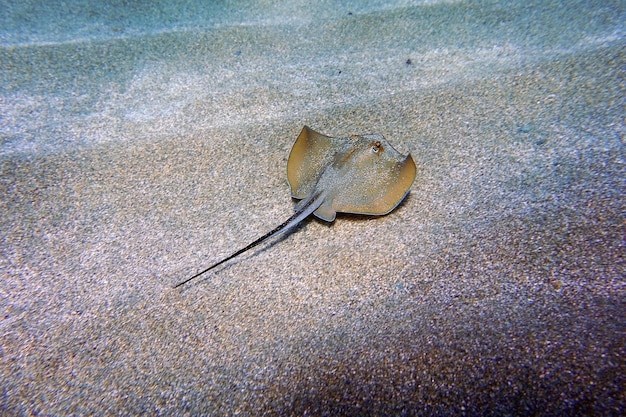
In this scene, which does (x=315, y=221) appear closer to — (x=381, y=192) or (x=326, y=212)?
(x=326, y=212)

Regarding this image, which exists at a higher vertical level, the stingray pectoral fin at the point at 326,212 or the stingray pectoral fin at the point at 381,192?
the stingray pectoral fin at the point at 381,192

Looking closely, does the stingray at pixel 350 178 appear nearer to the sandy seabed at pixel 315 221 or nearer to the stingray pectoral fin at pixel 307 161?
the stingray pectoral fin at pixel 307 161

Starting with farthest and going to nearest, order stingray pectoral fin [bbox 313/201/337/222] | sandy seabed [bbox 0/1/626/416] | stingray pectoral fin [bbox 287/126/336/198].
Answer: stingray pectoral fin [bbox 287/126/336/198]
stingray pectoral fin [bbox 313/201/337/222]
sandy seabed [bbox 0/1/626/416]

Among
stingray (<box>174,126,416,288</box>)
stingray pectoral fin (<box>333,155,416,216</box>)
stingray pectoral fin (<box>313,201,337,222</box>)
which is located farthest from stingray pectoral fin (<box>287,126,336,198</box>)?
stingray pectoral fin (<box>333,155,416,216</box>)

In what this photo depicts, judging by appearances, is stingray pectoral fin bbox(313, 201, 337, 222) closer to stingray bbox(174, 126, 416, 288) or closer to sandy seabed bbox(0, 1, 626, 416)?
stingray bbox(174, 126, 416, 288)

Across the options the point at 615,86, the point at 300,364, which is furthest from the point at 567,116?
the point at 300,364

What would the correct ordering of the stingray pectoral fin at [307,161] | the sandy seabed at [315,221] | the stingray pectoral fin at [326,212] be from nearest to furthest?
the sandy seabed at [315,221]
the stingray pectoral fin at [326,212]
the stingray pectoral fin at [307,161]

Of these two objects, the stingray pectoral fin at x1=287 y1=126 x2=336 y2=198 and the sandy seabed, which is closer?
the sandy seabed

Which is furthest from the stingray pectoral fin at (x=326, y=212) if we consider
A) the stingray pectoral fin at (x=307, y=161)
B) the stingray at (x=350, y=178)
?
the stingray pectoral fin at (x=307, y=161)
